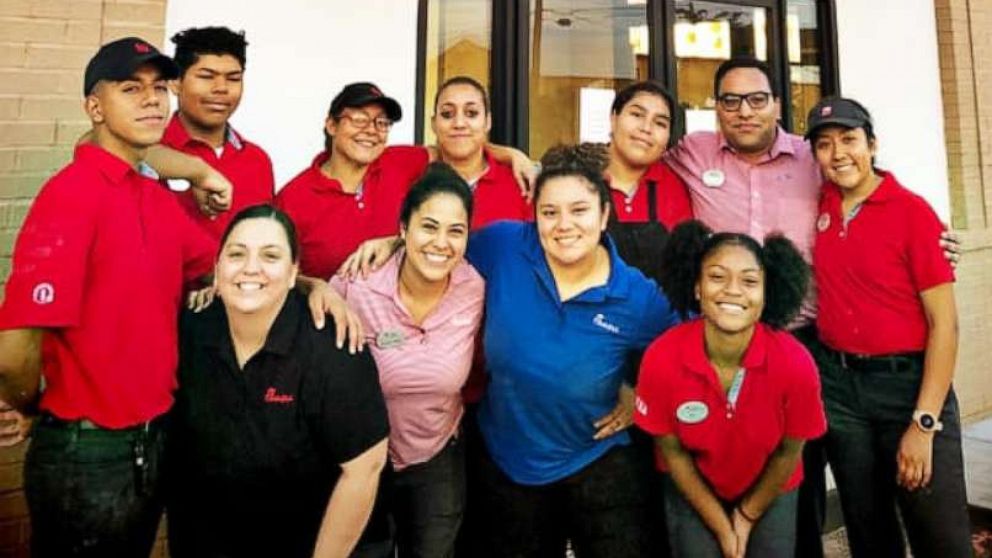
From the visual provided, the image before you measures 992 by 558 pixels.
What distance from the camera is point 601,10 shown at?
14.4ft

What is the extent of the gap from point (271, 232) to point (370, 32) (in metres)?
2.03

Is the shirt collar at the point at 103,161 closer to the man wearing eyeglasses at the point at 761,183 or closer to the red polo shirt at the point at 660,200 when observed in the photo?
the red polo shirt at the point at 660,200

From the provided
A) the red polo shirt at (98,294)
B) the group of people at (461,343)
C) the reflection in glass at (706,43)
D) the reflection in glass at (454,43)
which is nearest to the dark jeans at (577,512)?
the group of people at (461,343)

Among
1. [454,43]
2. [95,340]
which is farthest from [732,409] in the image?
[454,43]

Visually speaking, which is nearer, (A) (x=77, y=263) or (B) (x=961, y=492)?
(A) (x=77, y=263)

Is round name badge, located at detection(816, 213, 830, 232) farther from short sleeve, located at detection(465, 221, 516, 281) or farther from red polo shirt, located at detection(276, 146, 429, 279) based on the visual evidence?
red polo shirt, located at detection(276, 146, 429, 279)

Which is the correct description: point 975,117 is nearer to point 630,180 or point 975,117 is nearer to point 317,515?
point 630,180

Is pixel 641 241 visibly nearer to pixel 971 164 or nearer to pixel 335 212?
pixel 335 212

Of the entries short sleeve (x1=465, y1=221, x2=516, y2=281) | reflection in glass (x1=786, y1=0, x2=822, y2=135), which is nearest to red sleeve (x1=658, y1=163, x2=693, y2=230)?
short sleeve (x1=465, y1=221, x2=516, y2=281)

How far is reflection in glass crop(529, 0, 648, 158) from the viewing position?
13.7 feet

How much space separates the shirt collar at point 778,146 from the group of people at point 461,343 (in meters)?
0.09

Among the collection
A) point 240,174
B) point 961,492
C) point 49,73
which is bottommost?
point 961,492

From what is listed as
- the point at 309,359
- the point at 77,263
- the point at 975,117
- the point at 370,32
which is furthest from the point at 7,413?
the point at 975,117

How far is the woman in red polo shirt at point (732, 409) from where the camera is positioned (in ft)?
6.53
